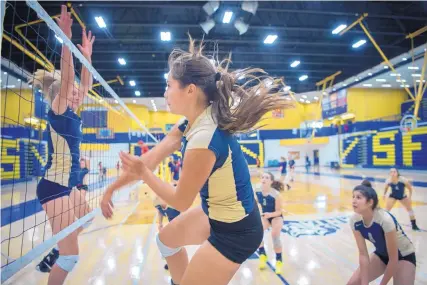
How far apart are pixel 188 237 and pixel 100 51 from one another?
14.9 m

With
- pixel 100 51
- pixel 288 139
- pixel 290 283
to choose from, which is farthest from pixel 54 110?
pixel 288 139

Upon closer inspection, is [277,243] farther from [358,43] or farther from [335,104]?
[335,104]

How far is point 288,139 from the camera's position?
101 feet

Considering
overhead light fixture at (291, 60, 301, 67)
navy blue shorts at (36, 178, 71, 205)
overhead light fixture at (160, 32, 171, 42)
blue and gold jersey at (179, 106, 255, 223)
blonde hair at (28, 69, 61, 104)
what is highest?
overhead light fixture at (291, 60, 301, 67)

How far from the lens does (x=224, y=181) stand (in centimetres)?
165

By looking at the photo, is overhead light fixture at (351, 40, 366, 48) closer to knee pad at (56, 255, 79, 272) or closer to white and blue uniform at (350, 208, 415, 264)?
white and blue uniform at (350, 208, 415, 264)

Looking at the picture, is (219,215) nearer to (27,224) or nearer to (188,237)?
(188,237)

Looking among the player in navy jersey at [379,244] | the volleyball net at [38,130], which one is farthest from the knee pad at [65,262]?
the player in navy jersey at [379,244]

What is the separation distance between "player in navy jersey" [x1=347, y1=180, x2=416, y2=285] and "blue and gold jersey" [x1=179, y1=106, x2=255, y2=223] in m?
1.79

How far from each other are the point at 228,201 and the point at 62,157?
1727mm

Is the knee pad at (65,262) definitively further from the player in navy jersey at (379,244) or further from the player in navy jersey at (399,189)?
the player in navy jersey at (399,189)

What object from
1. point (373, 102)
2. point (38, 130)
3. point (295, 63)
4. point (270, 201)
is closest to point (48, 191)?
point (270, 201)

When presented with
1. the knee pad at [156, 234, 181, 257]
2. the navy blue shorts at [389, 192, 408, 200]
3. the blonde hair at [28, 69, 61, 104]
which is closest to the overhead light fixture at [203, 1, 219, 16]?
the navy blue shorts at [389, 192, 408, 200]

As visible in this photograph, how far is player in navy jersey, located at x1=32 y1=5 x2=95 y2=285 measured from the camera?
2.50 meters
